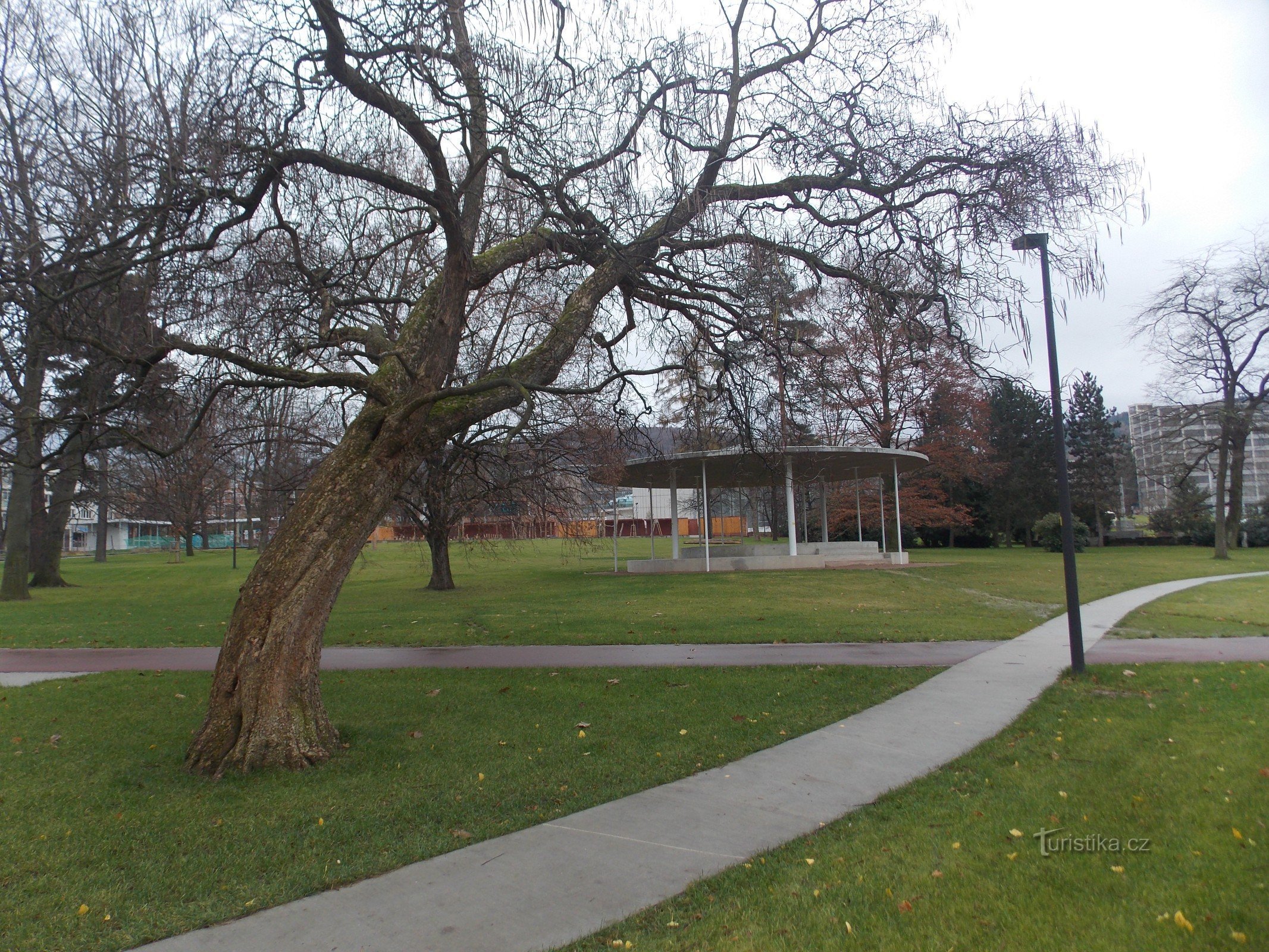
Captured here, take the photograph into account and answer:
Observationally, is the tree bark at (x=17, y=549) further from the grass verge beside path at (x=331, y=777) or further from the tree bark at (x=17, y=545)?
the grass verge beside path at (x=331, y=777)

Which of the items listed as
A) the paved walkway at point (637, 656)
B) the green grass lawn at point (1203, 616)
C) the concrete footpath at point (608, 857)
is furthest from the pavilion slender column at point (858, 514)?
the concrete footpath at point (608, 857)

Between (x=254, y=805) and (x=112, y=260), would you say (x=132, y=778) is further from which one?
(x=112, y=260)

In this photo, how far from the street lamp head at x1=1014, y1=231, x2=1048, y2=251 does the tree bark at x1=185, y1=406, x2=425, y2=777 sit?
20.6 feet

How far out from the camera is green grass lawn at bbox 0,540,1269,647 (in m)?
13.4

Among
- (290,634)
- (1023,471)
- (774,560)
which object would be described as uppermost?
(1023,471)

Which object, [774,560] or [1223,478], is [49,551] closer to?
[774,560]

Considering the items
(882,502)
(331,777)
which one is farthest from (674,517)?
(331,777)

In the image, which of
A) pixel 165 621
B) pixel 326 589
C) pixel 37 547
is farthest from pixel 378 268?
pixel 37 547

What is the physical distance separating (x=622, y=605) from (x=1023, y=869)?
46.6 ft

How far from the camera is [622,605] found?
17.9m

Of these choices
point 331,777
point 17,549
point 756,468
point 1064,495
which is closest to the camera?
point 331,777

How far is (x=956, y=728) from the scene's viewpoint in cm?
680

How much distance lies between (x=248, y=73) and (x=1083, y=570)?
29894 mm

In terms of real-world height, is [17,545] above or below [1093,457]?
below
